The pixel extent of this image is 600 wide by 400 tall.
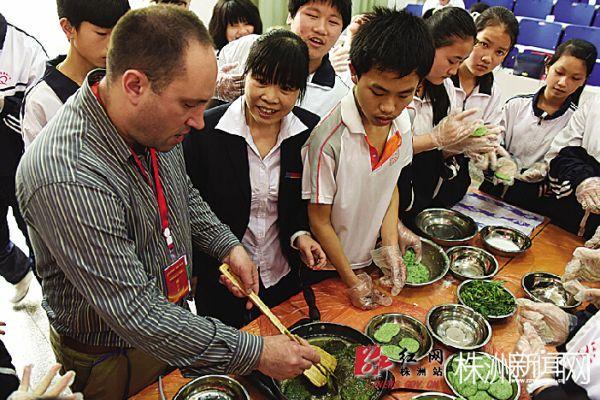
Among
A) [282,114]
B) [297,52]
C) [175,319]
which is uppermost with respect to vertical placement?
[297,52]

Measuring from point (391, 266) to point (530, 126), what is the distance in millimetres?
1552

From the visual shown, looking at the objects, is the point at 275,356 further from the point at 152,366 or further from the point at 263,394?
the point at 152,366

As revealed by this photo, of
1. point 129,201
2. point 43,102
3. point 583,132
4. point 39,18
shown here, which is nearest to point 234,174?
point 129,201

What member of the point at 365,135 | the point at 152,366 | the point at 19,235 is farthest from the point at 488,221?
the point at 19,235

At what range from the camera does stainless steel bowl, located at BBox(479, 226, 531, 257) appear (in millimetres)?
2219

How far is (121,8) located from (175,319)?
4.61 ft

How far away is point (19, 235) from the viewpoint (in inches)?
143

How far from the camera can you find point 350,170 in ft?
5.79

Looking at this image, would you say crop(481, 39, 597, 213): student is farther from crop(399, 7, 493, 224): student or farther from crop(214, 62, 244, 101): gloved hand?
crop(214, 62, 244, 101): gloved hand

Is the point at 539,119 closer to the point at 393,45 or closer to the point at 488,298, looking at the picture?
the point at 488,298

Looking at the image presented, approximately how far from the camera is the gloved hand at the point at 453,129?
2.14m

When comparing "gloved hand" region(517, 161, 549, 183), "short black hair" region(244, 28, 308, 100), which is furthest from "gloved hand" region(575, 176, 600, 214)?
"short black hair" region(244, 28, 308, 100)

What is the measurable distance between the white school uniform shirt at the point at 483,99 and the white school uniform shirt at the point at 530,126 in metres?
0.24

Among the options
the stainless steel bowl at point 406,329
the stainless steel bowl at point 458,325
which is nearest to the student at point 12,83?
the stainless steel bowl at point 406,329
